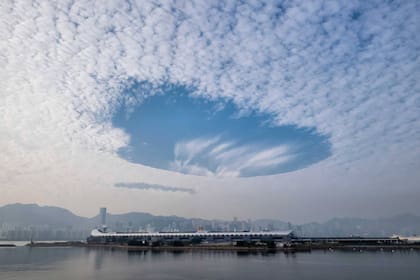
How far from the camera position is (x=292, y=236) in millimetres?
75938

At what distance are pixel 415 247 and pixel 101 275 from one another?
60722 mm

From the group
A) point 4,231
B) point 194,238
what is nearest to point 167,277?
point 194,238

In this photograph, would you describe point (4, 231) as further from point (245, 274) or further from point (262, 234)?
point (245, 274)

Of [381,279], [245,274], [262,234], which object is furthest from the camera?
[262,234]

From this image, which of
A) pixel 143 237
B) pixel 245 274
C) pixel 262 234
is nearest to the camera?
pixel 245 274

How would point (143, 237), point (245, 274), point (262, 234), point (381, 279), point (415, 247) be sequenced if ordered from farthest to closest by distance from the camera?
point (143, 237) < point (262, 234) < point (415, 247) < point (245, 274) < point (381, 279)

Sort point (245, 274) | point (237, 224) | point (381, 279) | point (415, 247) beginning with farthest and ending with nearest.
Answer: point (237, 224), point (415, 247), point (245, 274), point (381, 279)

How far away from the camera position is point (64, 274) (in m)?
24.0

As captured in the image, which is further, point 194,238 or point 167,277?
point 194,238

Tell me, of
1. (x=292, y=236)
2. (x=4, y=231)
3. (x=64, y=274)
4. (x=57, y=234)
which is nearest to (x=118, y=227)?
(x=57, y=234)

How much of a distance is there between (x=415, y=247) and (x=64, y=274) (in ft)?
206

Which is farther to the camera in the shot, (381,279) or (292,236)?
(292,236)

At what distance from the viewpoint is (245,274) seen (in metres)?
22.9

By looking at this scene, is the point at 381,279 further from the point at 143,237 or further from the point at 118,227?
the point at 118,227
